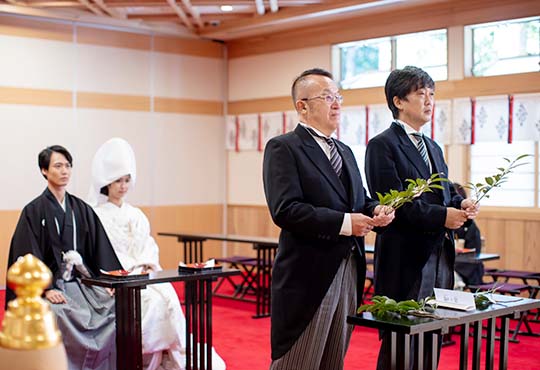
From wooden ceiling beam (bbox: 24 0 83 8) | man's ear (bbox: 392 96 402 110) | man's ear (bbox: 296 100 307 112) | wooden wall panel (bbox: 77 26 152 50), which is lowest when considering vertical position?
man's ear (bbox: 296 100 307 112)

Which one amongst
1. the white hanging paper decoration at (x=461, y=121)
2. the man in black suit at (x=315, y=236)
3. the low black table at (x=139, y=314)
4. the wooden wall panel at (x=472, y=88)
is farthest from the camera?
the white hanging paper decoration at (x=461, y=121)

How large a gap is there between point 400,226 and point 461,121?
4894 mm

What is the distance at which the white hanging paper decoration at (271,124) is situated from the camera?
9945 mm

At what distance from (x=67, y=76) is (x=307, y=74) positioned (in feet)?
21.8

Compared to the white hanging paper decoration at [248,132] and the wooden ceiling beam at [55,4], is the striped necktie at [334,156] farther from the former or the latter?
the white hanging paper decoration at [248,132]

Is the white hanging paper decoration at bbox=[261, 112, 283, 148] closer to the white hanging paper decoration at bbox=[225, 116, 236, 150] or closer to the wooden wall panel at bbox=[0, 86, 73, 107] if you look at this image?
the white hanging paper decoration at bbox=[225, 116, 236, 150]

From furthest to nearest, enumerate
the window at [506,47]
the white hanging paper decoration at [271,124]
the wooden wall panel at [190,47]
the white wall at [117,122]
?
the wooden wall panel at [190,47] < the white hanging paper decoration at [271,124] < the white wall at [117,122] < the window at [506,47]

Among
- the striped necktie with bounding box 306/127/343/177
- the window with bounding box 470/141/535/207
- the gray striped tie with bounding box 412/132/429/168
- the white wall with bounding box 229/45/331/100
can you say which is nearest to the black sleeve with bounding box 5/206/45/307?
the striped necktie with bounding box 306/127/343/177

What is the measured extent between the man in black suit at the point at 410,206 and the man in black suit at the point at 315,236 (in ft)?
1.04

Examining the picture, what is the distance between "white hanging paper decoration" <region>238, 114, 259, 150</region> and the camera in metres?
10.3

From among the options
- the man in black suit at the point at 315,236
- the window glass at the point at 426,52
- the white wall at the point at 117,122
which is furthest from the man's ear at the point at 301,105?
the white wall at the point at 117,122

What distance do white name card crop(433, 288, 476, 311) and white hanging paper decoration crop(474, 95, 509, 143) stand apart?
16.4ft

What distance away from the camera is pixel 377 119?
8.80m

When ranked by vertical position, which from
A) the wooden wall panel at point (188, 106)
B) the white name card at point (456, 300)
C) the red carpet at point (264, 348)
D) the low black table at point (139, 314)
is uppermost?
the wooden wall panel at point (188, 106)
